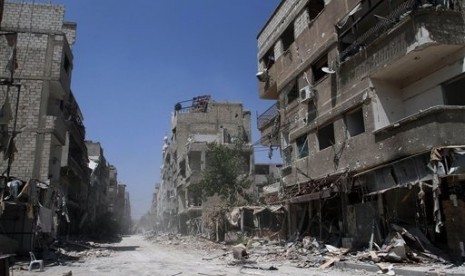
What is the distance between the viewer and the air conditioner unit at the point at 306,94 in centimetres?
2100

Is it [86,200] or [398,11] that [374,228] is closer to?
[398,11]

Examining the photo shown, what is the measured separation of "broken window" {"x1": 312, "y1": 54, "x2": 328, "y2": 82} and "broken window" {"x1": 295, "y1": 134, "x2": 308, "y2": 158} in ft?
10.4

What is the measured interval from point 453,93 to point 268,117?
48.2 ft

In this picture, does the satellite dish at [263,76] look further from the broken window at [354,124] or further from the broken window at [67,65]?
the broken window at [67,65]

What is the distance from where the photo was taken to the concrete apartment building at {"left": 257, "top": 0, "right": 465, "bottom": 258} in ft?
44.2

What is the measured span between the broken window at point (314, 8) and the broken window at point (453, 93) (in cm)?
924

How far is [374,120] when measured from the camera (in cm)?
1630

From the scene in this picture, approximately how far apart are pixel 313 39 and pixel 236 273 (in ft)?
42.2

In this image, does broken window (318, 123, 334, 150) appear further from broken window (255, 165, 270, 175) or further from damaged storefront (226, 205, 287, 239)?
broken window (255, 165, 270, 175)

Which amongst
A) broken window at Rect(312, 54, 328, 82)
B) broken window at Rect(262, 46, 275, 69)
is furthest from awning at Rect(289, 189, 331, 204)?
broken window at Rect(262, 46, 275, 69)

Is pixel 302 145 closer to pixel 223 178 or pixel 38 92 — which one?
pixel 38 92

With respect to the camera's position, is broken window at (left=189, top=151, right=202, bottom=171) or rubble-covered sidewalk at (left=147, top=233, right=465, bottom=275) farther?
broken window at (left=189, top=151, right=202, bottom=171)

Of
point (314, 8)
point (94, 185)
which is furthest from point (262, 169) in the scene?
point (314, 8)

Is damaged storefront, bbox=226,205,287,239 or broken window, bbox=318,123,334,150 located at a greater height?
broken window, bbox=318,123,334,150
